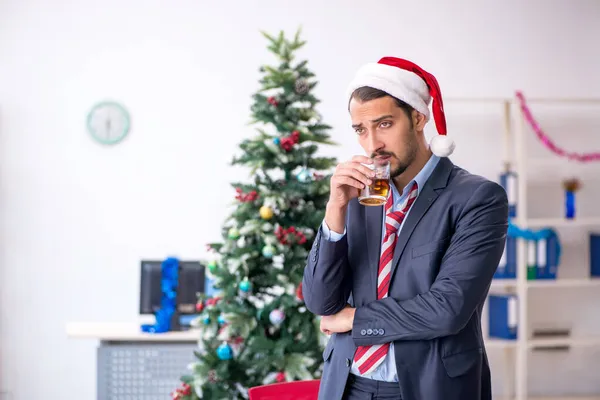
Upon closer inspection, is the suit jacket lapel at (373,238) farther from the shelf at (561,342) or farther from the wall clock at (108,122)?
the wall clock at (108,122)

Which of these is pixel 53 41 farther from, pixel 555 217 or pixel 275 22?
pixel 555 217

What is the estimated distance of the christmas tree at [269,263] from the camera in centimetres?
314

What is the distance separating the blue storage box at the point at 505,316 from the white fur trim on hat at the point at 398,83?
3561 millimetres

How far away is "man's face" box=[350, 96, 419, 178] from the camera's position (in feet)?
5.82

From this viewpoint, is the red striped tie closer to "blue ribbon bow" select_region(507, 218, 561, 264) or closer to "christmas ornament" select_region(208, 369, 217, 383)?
"christmas ornament" select_region(208, 369, 217, 383)

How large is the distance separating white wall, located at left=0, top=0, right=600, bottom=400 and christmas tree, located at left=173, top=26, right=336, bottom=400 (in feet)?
7.49

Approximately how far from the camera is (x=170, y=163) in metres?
5.55

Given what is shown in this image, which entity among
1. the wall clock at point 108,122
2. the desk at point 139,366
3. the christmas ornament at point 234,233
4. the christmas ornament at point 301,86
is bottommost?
the desk at point 139,366

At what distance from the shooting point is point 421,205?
1.74 metres

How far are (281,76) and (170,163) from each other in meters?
2.46

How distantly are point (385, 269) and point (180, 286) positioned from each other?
270 cm

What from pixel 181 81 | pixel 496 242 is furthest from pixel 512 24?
pixel 496 242

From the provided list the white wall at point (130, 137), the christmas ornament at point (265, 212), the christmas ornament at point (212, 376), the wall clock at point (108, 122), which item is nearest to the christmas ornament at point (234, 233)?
the christmas ornament at point (265, 212)

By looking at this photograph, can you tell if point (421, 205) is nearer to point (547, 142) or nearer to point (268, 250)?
point (268, 250)
